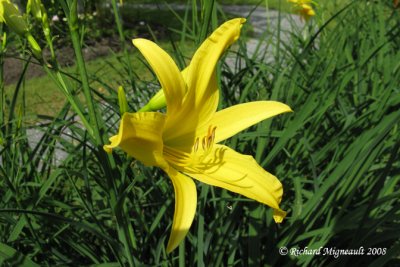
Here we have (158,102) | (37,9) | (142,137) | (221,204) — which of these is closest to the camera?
(142,137)

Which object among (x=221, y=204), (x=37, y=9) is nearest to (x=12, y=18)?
(x=37, y=9)

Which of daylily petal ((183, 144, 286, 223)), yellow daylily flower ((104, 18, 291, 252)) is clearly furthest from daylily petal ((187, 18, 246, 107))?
daylily petal ((183, 144, 286, 223))

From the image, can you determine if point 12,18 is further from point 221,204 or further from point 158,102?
point 221,204

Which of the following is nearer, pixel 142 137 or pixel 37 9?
pixel 142 137

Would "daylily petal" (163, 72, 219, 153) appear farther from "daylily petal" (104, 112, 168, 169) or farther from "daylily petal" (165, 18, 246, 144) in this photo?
"daylily petal" (104, 112, 168, 169)

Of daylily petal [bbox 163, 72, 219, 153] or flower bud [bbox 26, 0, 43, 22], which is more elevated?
flower bud [bbox 26, 0, 43, 22]

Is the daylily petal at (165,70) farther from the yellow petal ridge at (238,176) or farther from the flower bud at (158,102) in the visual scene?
the yellow petal ridge at (238,176)

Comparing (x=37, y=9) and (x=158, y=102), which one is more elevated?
(x=37, y=9)

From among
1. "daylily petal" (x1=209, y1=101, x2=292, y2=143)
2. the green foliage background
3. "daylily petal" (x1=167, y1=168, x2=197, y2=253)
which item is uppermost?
"daylily petal" (x1=209, y1=101, x2=292, y2=143)

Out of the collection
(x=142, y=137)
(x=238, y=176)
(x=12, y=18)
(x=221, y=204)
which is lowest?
(x=221, y=204)
